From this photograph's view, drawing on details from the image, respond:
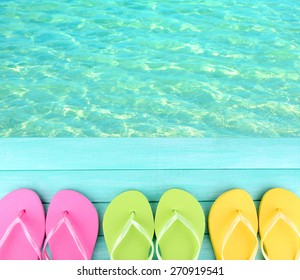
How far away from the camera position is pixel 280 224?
1.65 meters

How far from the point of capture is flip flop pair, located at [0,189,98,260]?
5.14 feet

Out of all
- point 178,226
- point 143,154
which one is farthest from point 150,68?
point 178,226

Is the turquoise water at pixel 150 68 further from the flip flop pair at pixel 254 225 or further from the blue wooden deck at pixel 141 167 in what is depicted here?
the flip flop pair at pixel 254 225

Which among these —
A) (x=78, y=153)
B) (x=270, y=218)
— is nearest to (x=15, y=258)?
(x=78, y=153)

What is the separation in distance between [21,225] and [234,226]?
76cm

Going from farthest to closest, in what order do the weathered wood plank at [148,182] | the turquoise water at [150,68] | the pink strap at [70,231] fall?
1. the turquoise water at [150,68]
2. the weathered wood plank at [148,182]
3. the pink strap at [70,231]

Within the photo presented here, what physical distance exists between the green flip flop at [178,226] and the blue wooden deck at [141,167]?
0.17 feet

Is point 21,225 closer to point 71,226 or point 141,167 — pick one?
point 71,226

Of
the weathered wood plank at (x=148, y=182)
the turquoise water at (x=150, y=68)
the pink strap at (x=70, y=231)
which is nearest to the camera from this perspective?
the pink strap at (x=70, y=231)

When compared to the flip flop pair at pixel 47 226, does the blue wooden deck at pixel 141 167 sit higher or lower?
higher

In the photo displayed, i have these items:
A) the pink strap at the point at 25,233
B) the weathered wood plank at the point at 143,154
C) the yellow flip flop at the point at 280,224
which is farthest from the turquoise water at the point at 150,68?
the pink strap at the point at 25,233

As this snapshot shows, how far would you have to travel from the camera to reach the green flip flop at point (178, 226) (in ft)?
5.17

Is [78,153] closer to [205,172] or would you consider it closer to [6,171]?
[6,171]

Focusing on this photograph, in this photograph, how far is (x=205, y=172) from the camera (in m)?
1.71
